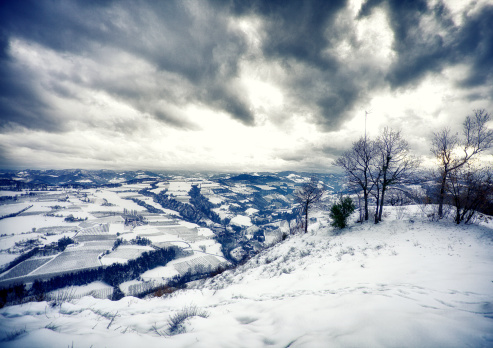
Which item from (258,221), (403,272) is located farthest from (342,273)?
(258,221)

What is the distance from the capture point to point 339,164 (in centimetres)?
1911

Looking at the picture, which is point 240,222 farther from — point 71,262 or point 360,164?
point 360,164

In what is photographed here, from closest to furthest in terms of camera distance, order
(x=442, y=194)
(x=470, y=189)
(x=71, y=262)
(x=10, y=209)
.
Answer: (x=470, y=189), (x=442, y=194), (x=71, y=262), (x=10, y=209)

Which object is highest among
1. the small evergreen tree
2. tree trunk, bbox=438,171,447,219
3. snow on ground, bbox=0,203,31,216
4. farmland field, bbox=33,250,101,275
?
tree trunk, bbox=438,171,447,219

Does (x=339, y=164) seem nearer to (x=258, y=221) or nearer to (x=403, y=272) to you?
(x=403, y=272)

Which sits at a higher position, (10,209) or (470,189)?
(470,189)

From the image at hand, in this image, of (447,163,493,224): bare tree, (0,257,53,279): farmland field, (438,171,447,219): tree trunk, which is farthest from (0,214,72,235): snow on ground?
(447,163,493,224): bare tree

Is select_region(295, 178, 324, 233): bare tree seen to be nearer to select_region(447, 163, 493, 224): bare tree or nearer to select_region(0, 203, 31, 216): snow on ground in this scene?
select_region(447, 163, 493, 224): bare tree

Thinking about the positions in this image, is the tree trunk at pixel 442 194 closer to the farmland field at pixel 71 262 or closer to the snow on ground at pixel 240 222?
the farmland field at pixel 71 262

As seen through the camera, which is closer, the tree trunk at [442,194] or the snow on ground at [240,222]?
the tree trunk at [442,194]

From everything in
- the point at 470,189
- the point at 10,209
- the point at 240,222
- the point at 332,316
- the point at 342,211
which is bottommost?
the point at 240,222

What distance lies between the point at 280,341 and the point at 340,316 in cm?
150

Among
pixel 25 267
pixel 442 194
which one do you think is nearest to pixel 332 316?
pixel 442 194

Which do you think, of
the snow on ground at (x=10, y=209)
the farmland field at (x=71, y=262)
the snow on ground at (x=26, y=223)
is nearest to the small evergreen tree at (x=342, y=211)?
the farmland field at (x=71, y=262)
